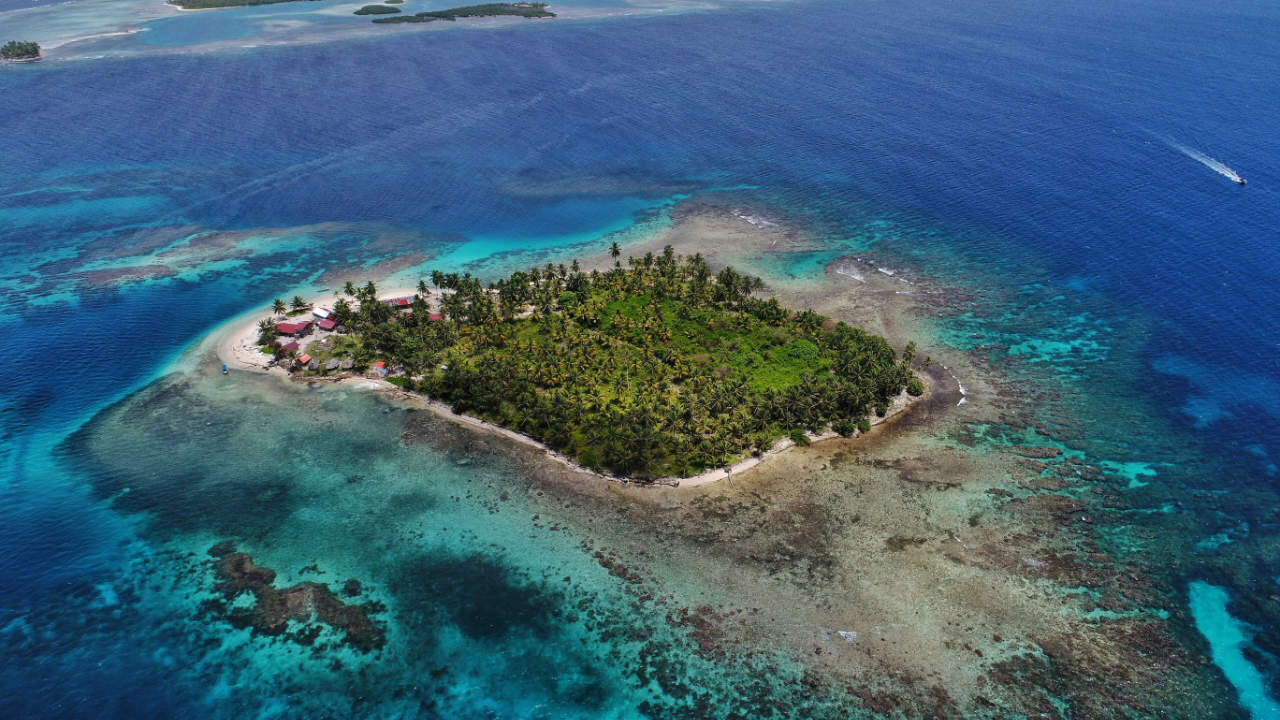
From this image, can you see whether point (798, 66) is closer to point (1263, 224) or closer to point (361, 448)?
point (1263, 224)

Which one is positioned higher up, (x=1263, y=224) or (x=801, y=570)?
(x=1263, y=224)

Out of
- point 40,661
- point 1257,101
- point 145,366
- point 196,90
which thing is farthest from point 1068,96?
point 196,90

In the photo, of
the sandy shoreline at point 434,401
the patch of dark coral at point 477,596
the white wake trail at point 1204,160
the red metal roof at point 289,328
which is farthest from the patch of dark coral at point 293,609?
the white wake trail at point 1204,160

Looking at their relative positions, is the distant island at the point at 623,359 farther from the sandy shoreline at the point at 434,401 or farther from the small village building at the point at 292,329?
the sandy shoreline at the point at 434,401

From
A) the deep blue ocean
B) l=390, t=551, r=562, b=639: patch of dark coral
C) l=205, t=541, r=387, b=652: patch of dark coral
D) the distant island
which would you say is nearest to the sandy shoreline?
the distant island

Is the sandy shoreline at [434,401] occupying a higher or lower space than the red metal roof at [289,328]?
lower

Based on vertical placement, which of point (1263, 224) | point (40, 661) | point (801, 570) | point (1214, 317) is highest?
point (1263, 224)
